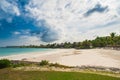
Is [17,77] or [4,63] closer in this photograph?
[17,77]

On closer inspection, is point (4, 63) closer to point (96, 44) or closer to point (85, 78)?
point (85, 78)

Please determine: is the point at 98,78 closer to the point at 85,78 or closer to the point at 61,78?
the point at 85,78

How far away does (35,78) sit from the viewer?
50.9ft

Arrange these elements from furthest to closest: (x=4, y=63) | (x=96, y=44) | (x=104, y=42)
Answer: (x=96, y=44) < (x=104, y=42) < (x=4, y=63)

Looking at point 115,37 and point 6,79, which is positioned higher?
point 115,37

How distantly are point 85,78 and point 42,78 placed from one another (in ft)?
11.7

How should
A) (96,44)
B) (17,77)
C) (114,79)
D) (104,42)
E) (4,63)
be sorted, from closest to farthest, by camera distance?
(114,79) < (17,77) < (4,63) < (104,42) < (96,44)

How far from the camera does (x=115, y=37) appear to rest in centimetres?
12019

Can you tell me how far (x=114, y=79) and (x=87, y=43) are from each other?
433ft

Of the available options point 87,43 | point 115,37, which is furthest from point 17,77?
point 87,43

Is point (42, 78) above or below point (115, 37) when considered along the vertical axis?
below

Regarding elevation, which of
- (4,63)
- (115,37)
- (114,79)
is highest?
(115,37)

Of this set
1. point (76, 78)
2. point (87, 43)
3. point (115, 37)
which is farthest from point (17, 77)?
point (87, 43)

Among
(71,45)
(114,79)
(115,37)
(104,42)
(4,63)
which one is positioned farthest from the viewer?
(71,45)
